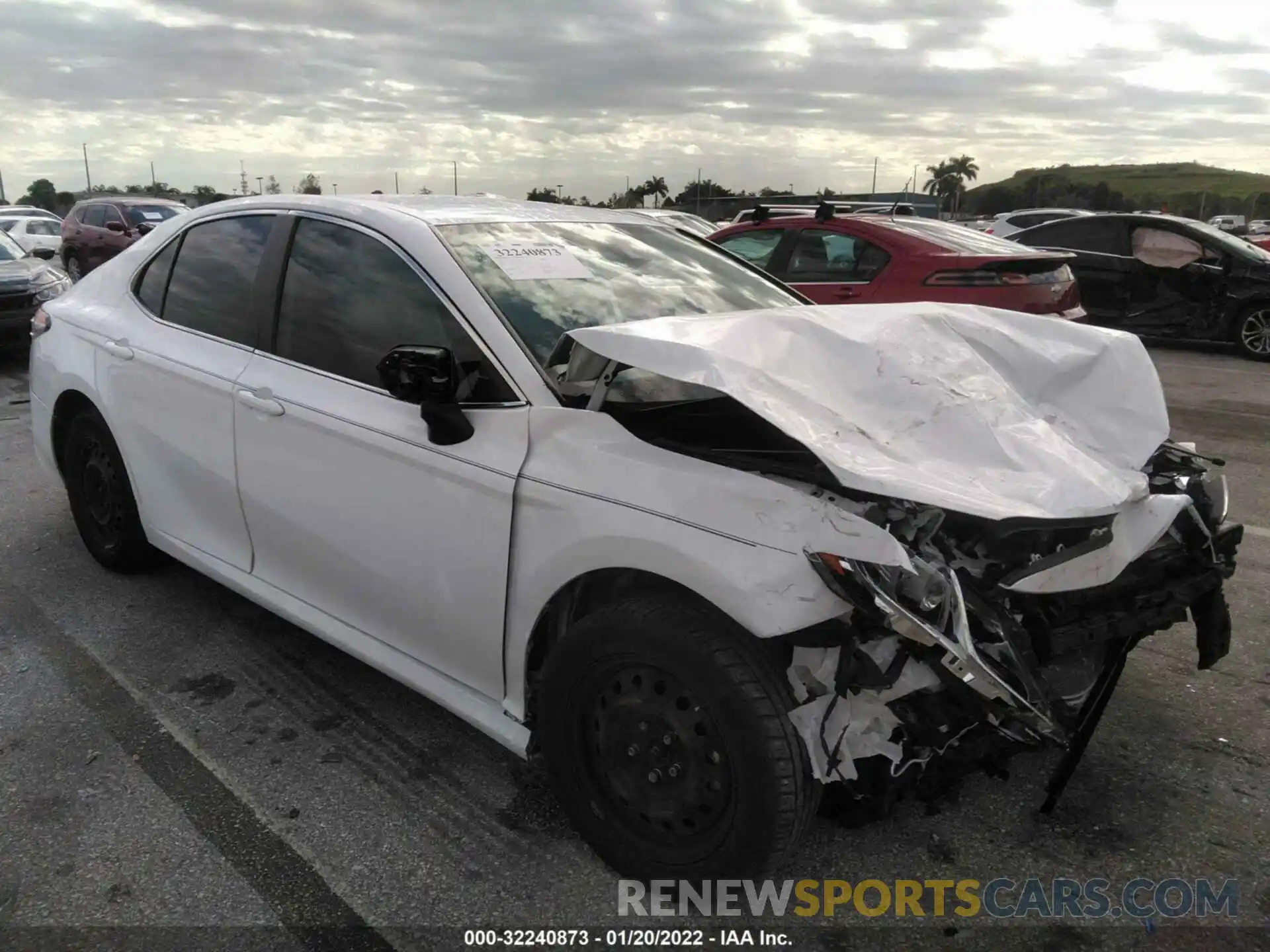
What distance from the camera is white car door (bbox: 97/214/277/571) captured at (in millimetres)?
3344

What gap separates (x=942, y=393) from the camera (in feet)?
8.06

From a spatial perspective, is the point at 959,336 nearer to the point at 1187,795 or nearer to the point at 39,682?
the point at 1187,795

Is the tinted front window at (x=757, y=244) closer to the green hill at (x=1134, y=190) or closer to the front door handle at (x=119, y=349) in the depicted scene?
the front door handle at (x=119, y=349)

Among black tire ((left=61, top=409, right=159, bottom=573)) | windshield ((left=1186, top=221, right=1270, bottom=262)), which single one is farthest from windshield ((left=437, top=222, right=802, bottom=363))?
windshield ((left=1186, top=221, right=1270, bottom=262))

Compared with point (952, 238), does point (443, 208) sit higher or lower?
higher

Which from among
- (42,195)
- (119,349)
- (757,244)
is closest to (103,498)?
(119,349)

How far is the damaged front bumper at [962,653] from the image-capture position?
195 centimetres

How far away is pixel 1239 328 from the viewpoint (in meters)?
10.6

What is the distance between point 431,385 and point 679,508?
748mm

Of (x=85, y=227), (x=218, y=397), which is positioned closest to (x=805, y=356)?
(x=218, y=397)

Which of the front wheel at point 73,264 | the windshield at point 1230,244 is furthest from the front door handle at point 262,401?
the front wheel at point 73,264

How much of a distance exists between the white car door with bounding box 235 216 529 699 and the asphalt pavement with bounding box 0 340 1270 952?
0.41m

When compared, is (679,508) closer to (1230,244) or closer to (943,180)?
(1230,244)

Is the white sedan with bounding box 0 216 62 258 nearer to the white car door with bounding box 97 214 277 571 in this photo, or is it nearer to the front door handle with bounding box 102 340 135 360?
the front door handle with bounding box 102 340 135 360
